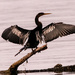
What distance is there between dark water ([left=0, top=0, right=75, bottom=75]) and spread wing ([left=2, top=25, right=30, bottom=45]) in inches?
66.5

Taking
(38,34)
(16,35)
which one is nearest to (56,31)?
(38,34)

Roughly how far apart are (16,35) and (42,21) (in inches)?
392

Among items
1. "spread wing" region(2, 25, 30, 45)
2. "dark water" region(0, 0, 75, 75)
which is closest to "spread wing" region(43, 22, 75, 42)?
"spread wing" region(2, 25, 30, 45)

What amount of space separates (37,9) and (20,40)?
533 inches

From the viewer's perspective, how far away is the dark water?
14852mm

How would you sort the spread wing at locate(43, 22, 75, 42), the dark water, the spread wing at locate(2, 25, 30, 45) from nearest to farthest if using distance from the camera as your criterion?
1. the spread wing at locate(43, 22, 75, 42)
2. the spread wing at locate(2, 25, 30, 45)
3. the dark water

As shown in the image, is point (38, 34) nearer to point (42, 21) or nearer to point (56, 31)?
point (56, 31)

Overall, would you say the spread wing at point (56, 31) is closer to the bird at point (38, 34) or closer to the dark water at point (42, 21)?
the bird at point (38, 34)

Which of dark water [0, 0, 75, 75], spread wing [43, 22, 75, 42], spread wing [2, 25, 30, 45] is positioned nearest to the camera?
spread wing [43, 22, 75, 42]

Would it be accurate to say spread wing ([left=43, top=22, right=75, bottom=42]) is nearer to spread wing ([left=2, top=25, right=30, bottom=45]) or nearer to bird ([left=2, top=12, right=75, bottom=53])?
bird ([left=2, top=12, right=75, bottom=53])

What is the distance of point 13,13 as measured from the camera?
24.7m

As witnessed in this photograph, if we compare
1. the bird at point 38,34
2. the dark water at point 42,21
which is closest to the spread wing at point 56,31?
the bird at point 38,34

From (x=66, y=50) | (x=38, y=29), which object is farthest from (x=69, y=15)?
(x=38, y=29)

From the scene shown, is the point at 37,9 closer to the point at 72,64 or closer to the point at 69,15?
the point at 69,15
